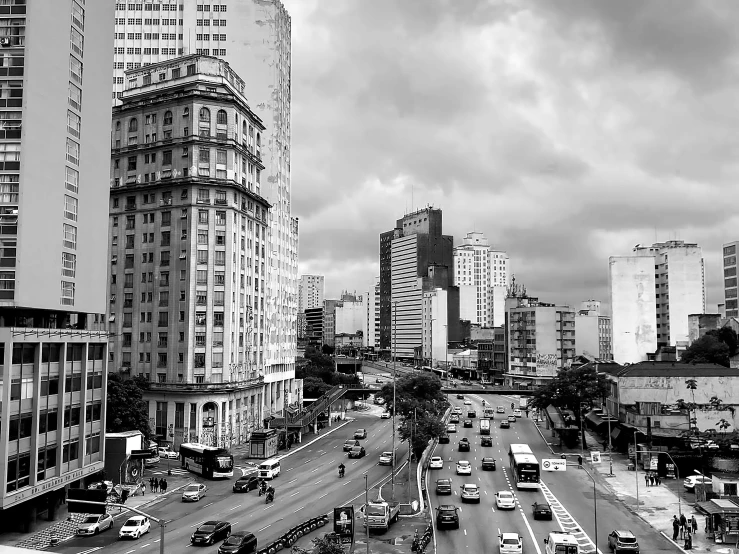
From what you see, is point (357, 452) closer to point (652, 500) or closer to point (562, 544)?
point (652, 500)

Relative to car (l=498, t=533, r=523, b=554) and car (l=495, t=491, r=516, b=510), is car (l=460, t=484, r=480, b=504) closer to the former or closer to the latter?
car (l=495, t=491, r=516, b=510)

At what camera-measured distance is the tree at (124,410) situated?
87875mm

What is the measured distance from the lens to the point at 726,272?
506ft

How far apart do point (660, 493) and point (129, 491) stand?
5473 cm

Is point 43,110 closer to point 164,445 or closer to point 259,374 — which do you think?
point 164,445

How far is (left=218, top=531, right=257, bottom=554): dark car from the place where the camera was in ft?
157

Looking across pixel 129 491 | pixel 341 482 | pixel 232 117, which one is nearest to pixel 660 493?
pixel 341 482

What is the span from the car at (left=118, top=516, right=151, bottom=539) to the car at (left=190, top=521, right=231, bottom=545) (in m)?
4.46

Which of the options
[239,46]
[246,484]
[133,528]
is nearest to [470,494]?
[246,484]

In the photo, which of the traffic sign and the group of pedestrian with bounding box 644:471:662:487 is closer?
the traffic sign

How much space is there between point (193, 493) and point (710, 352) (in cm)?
11374

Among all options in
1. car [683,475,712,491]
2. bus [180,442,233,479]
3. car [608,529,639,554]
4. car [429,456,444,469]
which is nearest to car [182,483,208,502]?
bus [180,442,233,479]

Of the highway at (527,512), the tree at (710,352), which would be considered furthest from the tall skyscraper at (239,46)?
the tree at (710,352)

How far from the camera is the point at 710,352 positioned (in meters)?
143
